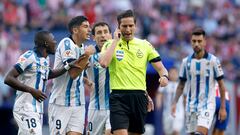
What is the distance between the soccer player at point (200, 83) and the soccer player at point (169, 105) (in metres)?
5.25

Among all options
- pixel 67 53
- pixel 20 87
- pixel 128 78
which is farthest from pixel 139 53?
pixel 20 87

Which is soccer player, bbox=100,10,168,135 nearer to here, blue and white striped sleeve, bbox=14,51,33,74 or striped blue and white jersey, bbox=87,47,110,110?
blue and white striped sleeve, bbox=14,51,33,74

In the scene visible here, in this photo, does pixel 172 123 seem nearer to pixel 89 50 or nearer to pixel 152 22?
pixel 152 22

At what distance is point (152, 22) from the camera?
101 ft

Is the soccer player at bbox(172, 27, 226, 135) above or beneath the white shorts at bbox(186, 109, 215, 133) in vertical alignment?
above

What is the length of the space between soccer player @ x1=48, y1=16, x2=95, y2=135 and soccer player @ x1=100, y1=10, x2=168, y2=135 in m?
1.11

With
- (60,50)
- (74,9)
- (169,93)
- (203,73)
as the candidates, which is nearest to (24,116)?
(60,50)

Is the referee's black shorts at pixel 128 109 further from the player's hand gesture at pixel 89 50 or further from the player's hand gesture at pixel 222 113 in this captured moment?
the player's hand gesture at pixel 222 113

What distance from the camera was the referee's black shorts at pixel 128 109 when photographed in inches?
557

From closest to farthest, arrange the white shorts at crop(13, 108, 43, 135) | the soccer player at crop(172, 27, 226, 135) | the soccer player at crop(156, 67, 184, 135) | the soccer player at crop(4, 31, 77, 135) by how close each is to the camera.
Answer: the soccer player at crop(4, 31, 77, 135) < the white shorts at crop(13, 108, 43, 135) < the soccer player at crop(172, 27, 226, 135) < the soccer player at crop(156, 67, 184, 135)

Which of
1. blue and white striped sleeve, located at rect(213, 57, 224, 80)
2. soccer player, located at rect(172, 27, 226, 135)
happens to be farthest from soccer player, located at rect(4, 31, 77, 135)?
blue and white striped sleeve, located at rect(213, 57, 224, 80)

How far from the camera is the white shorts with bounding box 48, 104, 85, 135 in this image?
15312 mm

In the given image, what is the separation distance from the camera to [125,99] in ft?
46.8

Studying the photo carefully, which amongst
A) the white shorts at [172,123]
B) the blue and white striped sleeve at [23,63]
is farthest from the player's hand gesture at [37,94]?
the white shorts at [172,123]
